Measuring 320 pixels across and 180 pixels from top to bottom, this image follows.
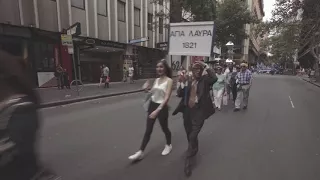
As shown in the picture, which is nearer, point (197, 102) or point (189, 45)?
point (197, 102)

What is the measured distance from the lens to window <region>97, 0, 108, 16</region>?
21.5 metres

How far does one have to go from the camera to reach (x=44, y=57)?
17.4 m

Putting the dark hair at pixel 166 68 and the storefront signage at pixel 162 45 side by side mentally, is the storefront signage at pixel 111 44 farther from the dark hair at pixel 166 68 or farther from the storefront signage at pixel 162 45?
the dark hair at pixel 166 68

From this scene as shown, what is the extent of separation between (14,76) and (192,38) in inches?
311

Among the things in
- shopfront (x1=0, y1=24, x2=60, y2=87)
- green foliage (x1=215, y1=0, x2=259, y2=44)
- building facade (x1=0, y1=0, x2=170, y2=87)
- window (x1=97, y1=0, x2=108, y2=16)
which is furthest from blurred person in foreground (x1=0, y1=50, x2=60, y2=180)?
green foliage (x1=215, y1=0, x2=259, y2=44)

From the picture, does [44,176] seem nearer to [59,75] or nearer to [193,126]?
[193,126]

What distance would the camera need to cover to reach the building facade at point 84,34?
15.3 m

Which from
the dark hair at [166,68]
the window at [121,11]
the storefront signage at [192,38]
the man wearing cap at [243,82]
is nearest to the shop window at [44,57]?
the window at [121,11]

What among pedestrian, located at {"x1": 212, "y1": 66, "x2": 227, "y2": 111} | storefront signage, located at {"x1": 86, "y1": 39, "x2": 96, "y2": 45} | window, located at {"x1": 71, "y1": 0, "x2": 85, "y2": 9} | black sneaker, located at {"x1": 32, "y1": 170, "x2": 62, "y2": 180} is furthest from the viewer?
storefront signage, located at {"x1": 86, "y1": 39, "x2": 96, "y2": 45}

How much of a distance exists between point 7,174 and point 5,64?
623 mm

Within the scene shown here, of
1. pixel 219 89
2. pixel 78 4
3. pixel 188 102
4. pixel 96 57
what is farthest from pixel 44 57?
pixel 188 102

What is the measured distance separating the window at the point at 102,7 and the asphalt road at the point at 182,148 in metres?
14.0

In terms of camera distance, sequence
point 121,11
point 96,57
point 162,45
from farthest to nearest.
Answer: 1. point 162,45
2. point 121,11
3. point 96,57

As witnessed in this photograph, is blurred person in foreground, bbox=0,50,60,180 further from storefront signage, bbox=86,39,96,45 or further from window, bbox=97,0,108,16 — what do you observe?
window, bbox=97,0,108,16
